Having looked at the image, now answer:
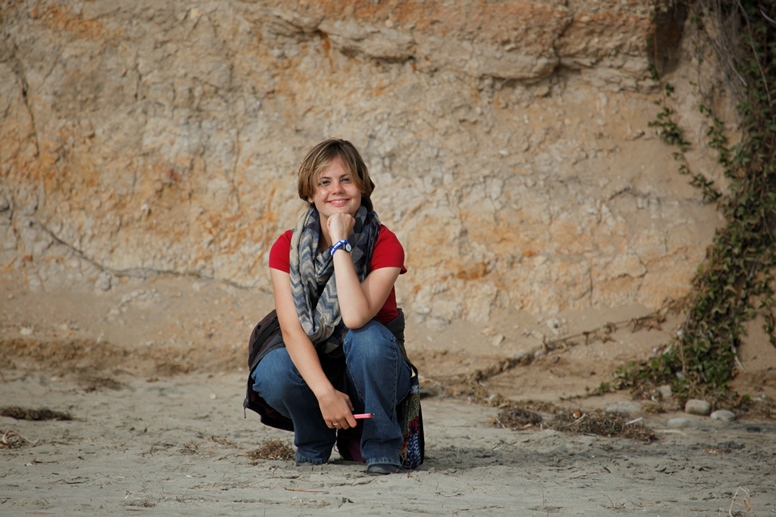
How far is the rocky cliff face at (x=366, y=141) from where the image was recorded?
18.8ft

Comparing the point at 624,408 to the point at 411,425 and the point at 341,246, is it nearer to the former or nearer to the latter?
the point at 411,425

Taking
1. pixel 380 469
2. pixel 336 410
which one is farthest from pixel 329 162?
pixel 380 469

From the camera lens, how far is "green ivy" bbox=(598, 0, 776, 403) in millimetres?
5250

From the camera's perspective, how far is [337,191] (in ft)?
10.3

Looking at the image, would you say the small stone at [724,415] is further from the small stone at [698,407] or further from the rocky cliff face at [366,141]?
the rocky cliff face at [366,141]

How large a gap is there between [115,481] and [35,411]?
1.48 meters

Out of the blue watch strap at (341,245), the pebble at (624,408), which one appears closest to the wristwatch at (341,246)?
the blue watch strap at (341,245)

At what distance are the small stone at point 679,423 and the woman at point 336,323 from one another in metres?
2.07

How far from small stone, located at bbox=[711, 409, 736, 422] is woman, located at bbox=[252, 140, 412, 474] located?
7.93 ft

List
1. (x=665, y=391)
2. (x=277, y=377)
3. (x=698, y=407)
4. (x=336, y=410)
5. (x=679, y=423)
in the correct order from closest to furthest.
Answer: (x=336, y=410)
(x=277, y=377)
(x=679, y=423)
(x=698, y=407)
(x=665, y=391)

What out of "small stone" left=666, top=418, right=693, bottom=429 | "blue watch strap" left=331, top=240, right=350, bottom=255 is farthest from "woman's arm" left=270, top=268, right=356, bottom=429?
"small stone" left=666, top=418, right=693, bottom=429

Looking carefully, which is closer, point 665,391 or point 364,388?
point 364,388

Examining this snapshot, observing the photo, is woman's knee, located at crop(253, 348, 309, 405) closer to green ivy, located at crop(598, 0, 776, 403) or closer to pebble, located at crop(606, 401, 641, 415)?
pebble, located at crop(606, 401, 641, 415)

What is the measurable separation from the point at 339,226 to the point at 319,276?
0.20 meters
